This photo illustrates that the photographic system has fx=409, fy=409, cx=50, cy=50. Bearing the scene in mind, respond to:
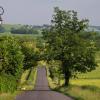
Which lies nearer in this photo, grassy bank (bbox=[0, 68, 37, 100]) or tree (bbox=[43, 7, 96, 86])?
grassy bank (bbox=[0, 68, 37, 100])

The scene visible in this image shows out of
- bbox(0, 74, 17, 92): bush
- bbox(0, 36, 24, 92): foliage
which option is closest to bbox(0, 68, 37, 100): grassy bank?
bbox(0, 74, 17, 92): bush

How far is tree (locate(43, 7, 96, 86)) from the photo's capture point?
7462 cm

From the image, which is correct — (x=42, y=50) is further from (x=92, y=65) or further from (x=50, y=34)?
(x=92, y=65)

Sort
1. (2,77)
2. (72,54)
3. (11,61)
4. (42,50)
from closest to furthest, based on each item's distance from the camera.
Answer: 1. (2,77)
2. (11,61)
3. (72,54)
4. (42,50)

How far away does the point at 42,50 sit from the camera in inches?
3216

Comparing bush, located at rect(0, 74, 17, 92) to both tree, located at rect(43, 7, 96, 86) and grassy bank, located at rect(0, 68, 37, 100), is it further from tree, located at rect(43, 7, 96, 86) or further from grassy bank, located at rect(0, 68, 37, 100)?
tree, located at rect(43, 7, 96, 86)

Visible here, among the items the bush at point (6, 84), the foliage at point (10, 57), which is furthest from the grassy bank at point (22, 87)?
the foliage at point (10, 57)

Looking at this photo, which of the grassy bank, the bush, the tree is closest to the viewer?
the grassy bank

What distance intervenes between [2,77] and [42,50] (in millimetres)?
29925

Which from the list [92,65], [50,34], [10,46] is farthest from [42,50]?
[10,46]

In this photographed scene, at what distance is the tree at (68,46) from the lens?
74.6 m

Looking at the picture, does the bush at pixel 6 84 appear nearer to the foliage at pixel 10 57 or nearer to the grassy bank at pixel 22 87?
the grassy bank at pixel 22 87

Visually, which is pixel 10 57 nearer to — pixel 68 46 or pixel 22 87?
pixel 68 46

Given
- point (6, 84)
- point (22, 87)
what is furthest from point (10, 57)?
point (22, 87)
